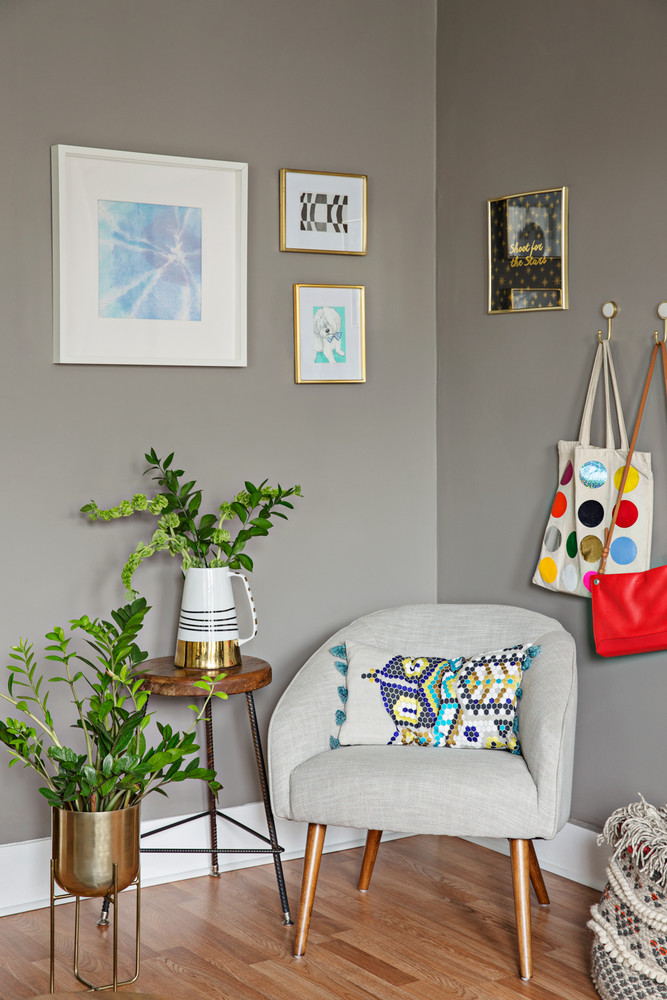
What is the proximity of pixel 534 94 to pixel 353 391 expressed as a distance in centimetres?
99

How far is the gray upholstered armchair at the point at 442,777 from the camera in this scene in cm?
239

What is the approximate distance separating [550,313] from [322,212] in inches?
29.1

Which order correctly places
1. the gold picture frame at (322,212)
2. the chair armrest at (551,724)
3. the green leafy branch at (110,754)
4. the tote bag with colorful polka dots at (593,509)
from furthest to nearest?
the gold picture frame at (322,212)
the tote bag with colorful polka dots at (593,509)
the chair armrest at (551,724)
the green leafy branch at (110,754)

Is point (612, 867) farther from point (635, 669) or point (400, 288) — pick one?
point (400, 288)

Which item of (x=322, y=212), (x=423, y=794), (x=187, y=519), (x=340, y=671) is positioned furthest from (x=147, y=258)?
(x=423, y=794)

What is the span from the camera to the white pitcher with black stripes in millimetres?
2760

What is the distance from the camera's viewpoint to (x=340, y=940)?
2.58 meters

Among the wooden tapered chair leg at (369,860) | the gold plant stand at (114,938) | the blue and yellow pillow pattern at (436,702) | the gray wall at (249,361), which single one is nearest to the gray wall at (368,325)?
the gray wall at (249,361)

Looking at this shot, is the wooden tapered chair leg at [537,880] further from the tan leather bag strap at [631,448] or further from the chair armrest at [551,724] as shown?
the tan leather bag strap at [631,448]

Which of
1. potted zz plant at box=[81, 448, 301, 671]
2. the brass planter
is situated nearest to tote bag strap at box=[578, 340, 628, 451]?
potted zz plant at box=[81, 448, 301, 671]

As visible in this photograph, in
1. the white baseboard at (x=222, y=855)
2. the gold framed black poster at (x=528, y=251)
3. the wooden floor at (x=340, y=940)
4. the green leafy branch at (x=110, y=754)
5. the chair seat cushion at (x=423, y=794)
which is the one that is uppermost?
the gold framed black poster at (x=528, y=251)

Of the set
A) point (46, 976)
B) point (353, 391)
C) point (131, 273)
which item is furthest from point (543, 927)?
point (131, 273)

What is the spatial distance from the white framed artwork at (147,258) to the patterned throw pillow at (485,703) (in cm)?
109

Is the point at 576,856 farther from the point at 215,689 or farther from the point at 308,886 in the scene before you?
the point at 215,689
